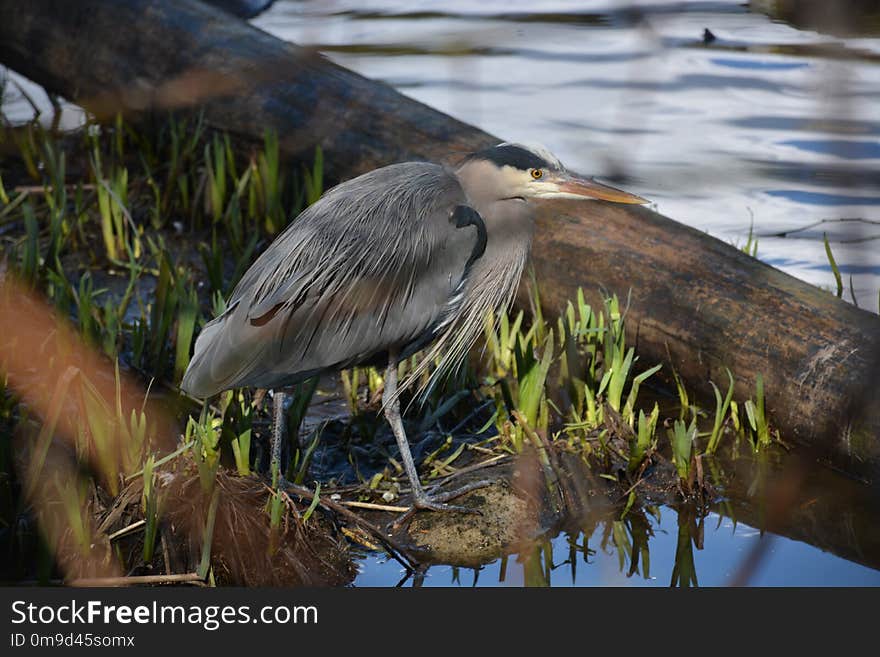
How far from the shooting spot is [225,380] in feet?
10.6

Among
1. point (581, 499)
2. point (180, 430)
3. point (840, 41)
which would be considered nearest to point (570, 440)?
point (581, 499)

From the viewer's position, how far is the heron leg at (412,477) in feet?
10.9

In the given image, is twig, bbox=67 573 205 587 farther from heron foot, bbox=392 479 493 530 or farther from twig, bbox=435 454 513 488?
twig, bbox=435 454 513 488

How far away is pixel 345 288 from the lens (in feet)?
10.9

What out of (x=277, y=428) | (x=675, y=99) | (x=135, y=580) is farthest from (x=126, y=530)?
(x=675, y=99)

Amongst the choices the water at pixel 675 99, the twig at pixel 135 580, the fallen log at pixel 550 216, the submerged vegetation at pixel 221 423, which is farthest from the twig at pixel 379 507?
the fallen log at pixel 550 216

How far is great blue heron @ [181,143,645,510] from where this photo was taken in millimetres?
3291

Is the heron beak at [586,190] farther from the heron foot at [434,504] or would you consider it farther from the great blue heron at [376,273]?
the heron foot at [434,504]

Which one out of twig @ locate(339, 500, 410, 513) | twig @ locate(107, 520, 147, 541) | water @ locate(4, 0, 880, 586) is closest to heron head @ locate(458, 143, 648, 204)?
water @ locate(4, 0, 880, 586)

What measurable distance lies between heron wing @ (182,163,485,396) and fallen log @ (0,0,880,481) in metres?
0.53

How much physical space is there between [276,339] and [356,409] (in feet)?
2.39

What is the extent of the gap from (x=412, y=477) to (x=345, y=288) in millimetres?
594

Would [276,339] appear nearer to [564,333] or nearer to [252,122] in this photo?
[564,333]

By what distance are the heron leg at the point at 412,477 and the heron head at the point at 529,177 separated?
629 mm
